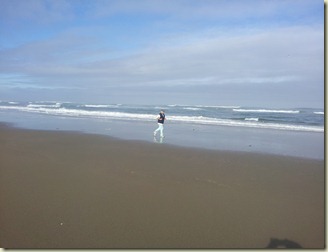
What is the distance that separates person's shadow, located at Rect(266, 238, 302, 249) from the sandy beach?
0.06 feet

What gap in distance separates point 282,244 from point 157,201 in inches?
100

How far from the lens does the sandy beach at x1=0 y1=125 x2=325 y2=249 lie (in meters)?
4.81

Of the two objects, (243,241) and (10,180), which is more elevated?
(10,180)

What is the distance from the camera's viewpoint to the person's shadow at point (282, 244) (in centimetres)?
476

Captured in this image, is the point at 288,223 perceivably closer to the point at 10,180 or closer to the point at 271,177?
the point at 271,177

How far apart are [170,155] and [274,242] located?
6.51 m

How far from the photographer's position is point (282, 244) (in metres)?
4.82

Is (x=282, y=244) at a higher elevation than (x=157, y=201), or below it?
below

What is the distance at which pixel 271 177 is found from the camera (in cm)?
838

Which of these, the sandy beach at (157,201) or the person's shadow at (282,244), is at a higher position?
the sandy beach at (157,201)

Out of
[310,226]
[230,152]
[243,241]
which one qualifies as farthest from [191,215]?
[230,152]

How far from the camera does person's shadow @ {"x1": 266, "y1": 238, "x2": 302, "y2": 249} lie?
15.6 feet

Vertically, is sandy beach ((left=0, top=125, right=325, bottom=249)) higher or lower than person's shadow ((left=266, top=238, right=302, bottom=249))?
higher

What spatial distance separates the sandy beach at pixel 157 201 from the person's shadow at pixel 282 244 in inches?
0.7
